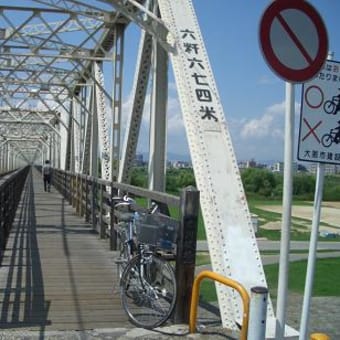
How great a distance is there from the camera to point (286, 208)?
3.96 meters

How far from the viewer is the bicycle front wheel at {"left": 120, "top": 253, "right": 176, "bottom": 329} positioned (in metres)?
5.21

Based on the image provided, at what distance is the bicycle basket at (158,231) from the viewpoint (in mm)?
5398

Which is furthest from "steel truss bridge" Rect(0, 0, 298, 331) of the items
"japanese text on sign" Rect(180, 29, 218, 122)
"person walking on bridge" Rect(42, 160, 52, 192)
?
"person walking on bridge" Rect(42, 160, 52, 192)

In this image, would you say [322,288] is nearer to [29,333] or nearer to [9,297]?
[9,297]

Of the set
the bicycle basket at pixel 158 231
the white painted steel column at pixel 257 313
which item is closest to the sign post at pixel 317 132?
the white painted steel column at pixel 257 313

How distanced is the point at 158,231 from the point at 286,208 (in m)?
1.79

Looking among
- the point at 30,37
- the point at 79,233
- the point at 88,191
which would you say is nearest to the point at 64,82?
the point at 30,37

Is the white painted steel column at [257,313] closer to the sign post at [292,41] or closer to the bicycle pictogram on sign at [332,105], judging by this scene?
the sign post at [292,41]

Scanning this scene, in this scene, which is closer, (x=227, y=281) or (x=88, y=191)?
(x=227, y=281)

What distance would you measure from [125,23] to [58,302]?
25.3ft

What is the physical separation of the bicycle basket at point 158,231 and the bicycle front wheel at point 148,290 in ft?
0.45

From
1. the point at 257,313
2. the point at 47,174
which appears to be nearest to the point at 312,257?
the point at 257,313

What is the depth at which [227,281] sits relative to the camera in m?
4.37

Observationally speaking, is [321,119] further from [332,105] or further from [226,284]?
[226,284]
